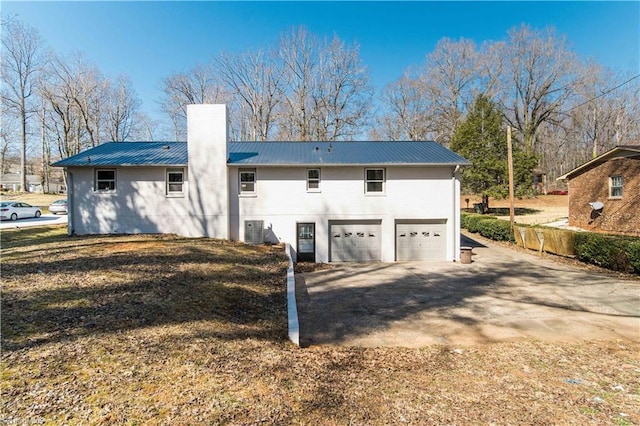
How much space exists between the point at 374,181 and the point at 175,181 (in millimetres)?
9619

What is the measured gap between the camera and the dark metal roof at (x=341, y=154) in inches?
579

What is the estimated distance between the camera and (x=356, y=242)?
15.1 meters

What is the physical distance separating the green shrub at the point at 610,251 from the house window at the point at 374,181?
8.94 m

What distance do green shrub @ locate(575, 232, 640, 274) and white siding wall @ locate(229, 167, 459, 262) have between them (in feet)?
16.6

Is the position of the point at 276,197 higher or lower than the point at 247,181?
lower

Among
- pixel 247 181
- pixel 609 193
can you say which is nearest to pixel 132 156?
pixel 247 181

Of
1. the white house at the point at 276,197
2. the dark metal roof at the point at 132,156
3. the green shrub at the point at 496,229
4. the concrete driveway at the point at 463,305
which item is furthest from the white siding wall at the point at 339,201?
the green shrub at the point at 496,229

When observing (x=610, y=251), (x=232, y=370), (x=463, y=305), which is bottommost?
(x=463, y=305)

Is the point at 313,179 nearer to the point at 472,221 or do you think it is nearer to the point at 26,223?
the point at 472,221

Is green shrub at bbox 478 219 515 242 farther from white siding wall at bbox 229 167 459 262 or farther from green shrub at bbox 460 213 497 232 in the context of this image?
white siding wall at bbox 229 167 459 262

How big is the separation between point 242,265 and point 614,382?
889 cm

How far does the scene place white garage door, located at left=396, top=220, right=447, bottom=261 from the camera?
1520 centimetres

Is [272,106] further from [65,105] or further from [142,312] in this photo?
[142,312]

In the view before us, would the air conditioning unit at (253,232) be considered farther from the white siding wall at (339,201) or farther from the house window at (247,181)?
the house window at (247,181)
